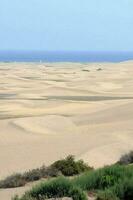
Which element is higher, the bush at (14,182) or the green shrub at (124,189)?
the green shrub at (124,189)

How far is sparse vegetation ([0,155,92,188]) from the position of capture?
32.0 feet

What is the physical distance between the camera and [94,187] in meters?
8.32

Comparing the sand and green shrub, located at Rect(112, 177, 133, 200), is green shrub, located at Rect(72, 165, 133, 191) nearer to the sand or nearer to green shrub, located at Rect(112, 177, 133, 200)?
green shrub, located at Rect(112, 177, 133, 200)

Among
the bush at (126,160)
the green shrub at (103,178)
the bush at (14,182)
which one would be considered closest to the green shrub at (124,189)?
the green shrub at (103,178)

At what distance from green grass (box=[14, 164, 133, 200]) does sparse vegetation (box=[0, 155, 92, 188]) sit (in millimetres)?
1573

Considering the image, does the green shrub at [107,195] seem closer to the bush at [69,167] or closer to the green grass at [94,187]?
the green grass at [94,187]

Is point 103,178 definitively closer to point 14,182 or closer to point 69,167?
point 14,182

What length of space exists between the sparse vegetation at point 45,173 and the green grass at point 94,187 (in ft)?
5.16

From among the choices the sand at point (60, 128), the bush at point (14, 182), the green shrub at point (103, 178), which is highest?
the green shrub at point (103, 178)

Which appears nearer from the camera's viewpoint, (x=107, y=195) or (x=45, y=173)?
(x=107, y=195)

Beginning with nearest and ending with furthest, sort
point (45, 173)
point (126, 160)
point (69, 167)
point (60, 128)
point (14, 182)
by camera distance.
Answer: point (14, 182), point (45, 173), point (69, 167), point (126, 160), point (60, 128)

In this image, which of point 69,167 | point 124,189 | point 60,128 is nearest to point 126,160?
point 69,167

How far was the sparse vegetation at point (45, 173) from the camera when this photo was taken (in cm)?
975

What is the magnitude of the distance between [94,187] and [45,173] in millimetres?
2156
